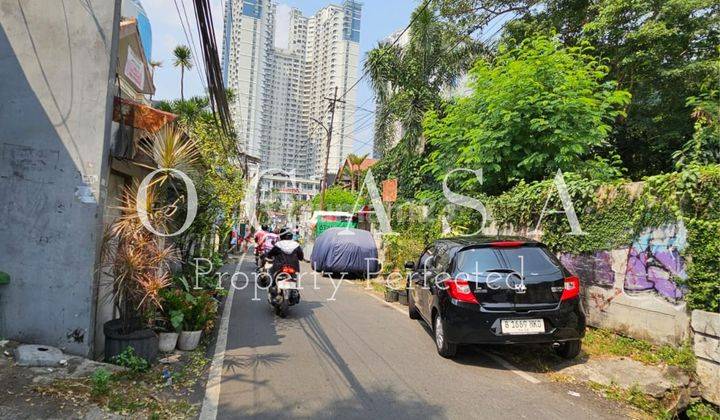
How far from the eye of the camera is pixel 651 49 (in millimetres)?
15094

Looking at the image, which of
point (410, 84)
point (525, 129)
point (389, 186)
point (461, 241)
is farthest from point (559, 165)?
point (410, 84)

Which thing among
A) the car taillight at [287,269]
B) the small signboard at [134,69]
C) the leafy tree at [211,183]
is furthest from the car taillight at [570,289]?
the small signboard at [134,69]

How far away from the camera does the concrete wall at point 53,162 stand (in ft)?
16.2

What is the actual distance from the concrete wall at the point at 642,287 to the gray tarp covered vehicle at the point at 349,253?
9.37 meters

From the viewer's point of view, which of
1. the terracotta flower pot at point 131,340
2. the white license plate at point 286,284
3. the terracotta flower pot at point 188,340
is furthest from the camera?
the white license plate at point 286,284

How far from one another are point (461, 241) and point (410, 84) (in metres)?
17.0

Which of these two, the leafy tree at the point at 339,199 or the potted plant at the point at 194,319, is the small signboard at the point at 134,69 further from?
the leafy tree at the point at 339,199

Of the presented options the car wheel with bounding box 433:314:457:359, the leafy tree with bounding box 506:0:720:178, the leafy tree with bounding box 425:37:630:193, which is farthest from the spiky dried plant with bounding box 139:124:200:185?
the leafy tree with bounding box 506:0:720:178

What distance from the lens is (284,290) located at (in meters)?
8.73

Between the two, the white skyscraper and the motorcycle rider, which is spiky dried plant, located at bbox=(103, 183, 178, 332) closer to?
the motorcycle rider

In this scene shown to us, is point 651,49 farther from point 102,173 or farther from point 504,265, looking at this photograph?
point 102,173

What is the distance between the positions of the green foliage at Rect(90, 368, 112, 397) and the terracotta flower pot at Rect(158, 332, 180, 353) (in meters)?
1.48

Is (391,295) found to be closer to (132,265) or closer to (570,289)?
(570,289)

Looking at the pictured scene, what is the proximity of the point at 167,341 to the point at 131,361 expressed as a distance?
1035mm
